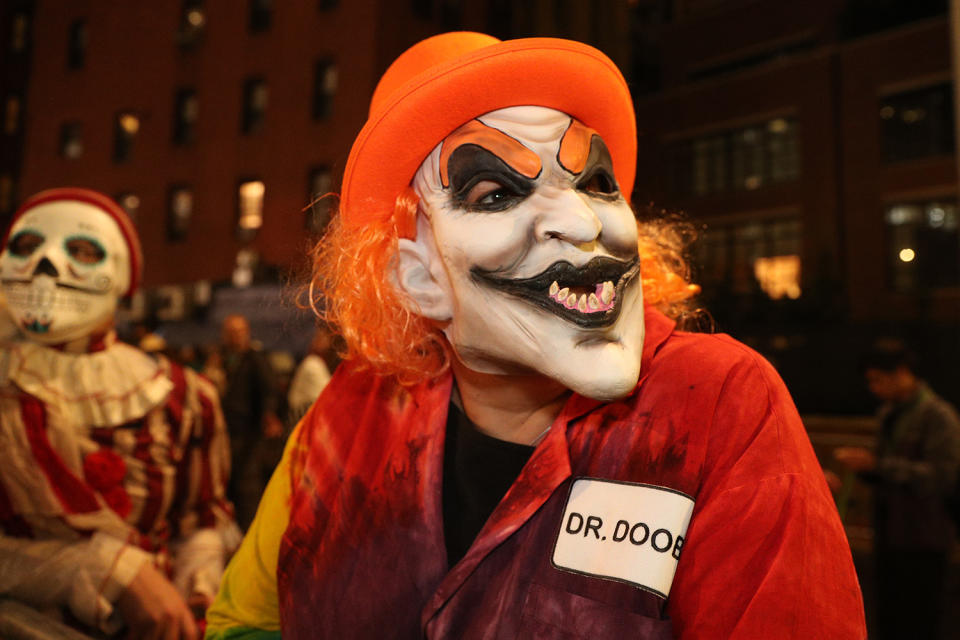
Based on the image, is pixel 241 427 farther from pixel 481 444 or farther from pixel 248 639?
pixel 481 444

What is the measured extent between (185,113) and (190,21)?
292 mm

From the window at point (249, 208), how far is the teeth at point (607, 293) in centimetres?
158

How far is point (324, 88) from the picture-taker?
2234 mm

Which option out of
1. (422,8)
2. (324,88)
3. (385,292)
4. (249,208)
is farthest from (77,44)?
(385,292)

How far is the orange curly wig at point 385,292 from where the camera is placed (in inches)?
48.3

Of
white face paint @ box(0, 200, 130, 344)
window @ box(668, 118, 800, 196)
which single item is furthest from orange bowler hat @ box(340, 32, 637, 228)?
window @ box(668, 118, 800, 196)

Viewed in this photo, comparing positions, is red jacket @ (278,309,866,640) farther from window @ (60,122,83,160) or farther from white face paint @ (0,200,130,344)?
window @ (60,122,83,160)

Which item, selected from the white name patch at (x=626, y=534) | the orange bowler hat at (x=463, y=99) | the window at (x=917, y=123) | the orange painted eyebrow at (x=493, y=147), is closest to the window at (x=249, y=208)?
the orange bowler hat at (x=463, y=99)

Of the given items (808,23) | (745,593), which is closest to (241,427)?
(745,593)

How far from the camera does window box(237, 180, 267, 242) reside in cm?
236

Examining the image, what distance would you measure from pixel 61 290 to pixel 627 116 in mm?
1511

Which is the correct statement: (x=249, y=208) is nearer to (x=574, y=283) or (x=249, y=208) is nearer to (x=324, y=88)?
(x=324, y=88)

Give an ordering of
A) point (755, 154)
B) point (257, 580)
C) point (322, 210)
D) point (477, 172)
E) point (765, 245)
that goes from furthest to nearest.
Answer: point (765, 245), point (755, 154), point (322, 210), point (257, 580), point (477, 172)

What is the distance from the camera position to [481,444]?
1194 millimetres
